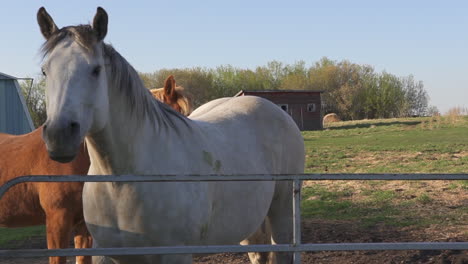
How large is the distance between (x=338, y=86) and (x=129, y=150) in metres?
58.2

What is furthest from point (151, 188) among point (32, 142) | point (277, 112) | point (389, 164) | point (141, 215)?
point (389, 164)

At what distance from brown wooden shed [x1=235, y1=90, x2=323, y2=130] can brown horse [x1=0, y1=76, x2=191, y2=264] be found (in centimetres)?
3941

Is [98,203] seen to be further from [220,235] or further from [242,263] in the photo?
[242,263]

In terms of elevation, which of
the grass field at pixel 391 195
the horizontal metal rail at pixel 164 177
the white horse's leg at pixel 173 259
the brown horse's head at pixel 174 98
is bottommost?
the grass field at pixel 391 195

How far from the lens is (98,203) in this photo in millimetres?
2855

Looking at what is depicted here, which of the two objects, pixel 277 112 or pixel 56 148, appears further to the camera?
pixel 277 112

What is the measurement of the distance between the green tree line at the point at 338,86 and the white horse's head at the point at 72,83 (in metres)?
49.9

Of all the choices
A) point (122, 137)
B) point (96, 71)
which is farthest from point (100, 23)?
point (122, 137)

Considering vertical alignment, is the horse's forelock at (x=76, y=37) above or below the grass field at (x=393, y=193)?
above

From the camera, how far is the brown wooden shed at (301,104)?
44375 millimetres

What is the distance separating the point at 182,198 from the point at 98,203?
0.44m

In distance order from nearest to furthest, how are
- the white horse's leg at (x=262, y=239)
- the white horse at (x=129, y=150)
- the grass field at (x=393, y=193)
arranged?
the white horse at (x=129, y=150)
the white horse's leg at (x=262, y=239)
the grass field at (x=393, y=193)

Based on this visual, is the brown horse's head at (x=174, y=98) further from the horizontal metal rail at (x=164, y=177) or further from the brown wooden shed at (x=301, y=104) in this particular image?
the brown wooden shed at (x=301, y=104)

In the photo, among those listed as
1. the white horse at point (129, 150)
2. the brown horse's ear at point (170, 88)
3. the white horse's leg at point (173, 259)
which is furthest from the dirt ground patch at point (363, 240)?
the white horse's leg at point (173, 259)
